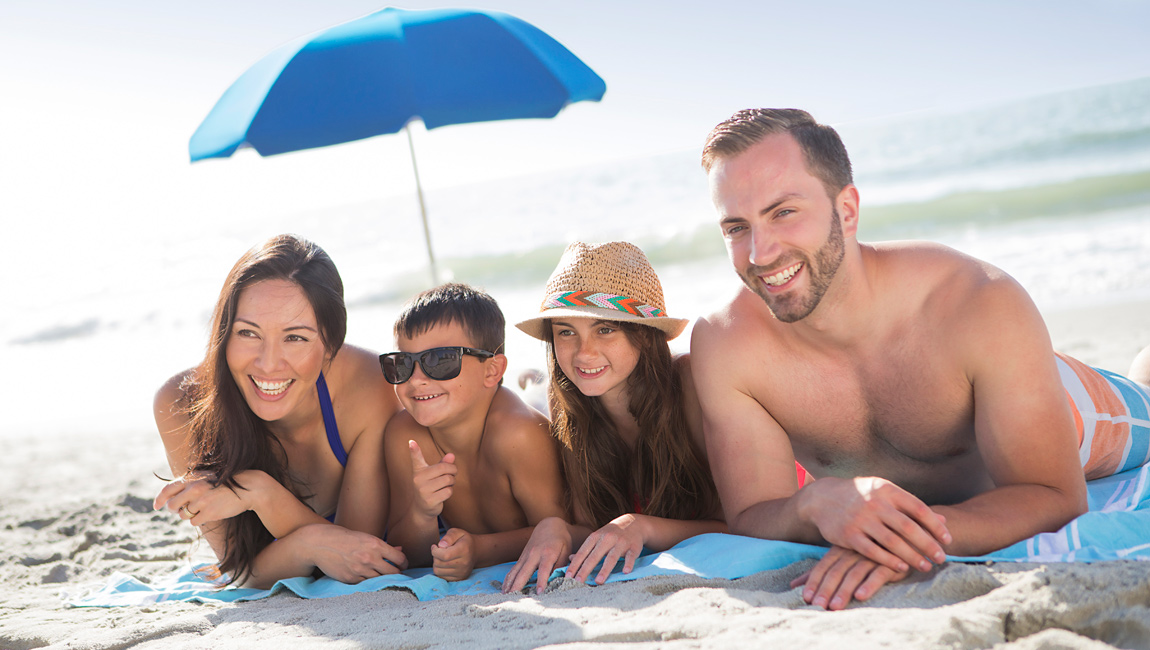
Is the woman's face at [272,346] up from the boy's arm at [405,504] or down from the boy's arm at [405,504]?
up

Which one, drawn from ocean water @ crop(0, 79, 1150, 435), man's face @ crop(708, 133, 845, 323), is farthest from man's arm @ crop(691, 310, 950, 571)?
ocean water @ crop(0, 79, 1150, 435)

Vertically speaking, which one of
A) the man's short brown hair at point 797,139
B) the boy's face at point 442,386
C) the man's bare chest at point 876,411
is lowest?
the man's bare chest at point 876,411

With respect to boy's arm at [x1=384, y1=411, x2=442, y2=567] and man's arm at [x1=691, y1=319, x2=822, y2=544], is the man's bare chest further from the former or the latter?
boy's arm at [x1=384, y1=411, x2=442, y2=567]

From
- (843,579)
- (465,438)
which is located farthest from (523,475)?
(843,579)

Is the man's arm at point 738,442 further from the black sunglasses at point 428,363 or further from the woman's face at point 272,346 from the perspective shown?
the woman's face at point 272,346

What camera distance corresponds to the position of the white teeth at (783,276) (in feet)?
8.53

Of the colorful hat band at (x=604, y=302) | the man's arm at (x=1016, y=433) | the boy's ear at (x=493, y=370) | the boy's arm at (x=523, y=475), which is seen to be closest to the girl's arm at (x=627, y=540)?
the boy's arm at (x=523, y=475)

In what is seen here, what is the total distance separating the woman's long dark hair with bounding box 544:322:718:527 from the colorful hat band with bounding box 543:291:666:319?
9cm

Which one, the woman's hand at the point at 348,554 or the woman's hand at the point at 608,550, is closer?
the woman's hand at the point at 608,550

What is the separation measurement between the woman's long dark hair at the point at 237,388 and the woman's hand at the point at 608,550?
1.47 meters

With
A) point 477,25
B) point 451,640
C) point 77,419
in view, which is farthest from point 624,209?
point 451,640

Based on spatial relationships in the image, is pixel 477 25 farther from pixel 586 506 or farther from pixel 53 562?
pixel 53 562

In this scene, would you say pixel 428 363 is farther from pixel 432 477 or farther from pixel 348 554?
pixel 348 554

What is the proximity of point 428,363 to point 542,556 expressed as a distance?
0.97 metres
